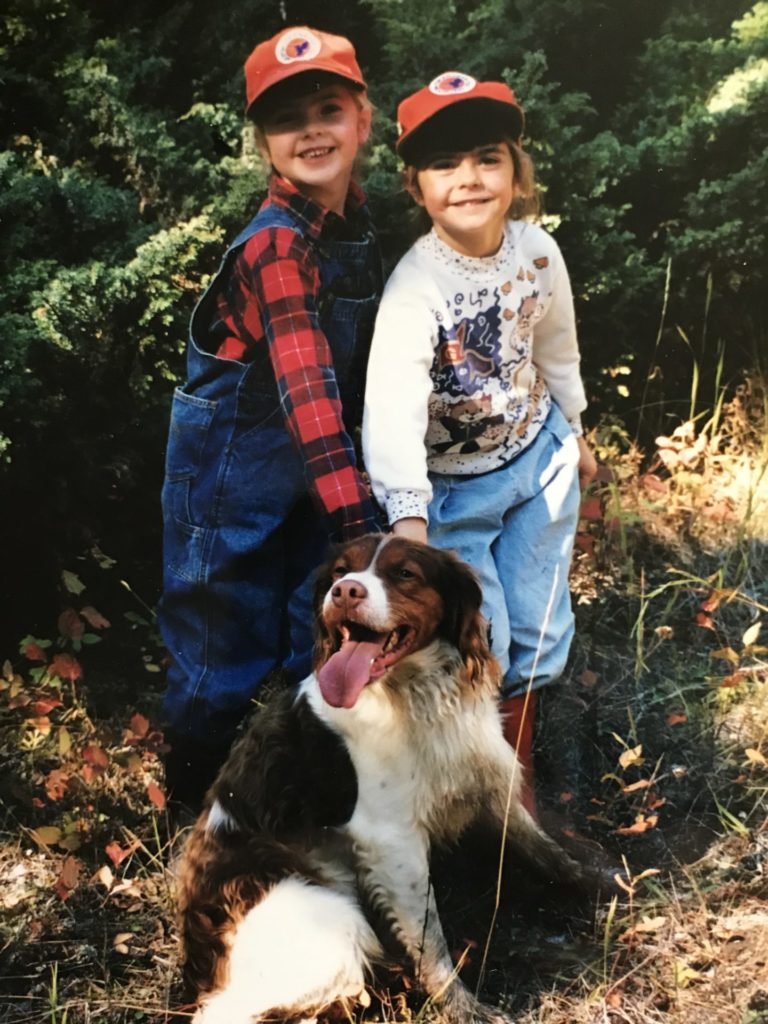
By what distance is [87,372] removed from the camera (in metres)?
2.71

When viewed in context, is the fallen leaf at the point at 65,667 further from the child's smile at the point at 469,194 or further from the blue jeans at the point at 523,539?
the child's smile at the point at 469,194

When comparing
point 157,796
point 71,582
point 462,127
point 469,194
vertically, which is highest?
point 462,127

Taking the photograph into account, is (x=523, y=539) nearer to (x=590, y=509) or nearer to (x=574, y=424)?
(x=574, y=424)

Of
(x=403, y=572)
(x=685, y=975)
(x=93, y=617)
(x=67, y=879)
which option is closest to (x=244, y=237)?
(x=403, y=572)

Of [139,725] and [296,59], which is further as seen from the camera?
[139,725]

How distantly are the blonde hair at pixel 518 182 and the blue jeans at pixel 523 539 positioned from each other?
537 mm

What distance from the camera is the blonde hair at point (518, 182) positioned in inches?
101

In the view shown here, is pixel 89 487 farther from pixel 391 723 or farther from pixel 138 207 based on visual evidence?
pixel 391 723

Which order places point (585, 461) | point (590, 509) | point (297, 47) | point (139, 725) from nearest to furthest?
point (297, 47), point (139, 725), point (585, 461), point (590, 509)

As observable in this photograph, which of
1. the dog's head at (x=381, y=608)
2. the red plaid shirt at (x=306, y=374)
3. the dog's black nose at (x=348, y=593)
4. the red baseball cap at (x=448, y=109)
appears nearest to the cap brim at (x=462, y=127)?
the red baseball cap at (x=448, y=109)

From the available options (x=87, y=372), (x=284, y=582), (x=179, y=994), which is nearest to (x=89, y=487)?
(x=87, y=372)

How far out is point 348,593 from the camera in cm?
207

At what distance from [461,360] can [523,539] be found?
0.50 m

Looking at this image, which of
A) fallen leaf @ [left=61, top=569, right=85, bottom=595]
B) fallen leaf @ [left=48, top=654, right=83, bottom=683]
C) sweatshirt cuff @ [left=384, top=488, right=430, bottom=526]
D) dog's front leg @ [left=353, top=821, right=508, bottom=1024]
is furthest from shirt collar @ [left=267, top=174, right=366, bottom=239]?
dog's front leg @ [left=353, top=821, right=508, bottom=1024]
